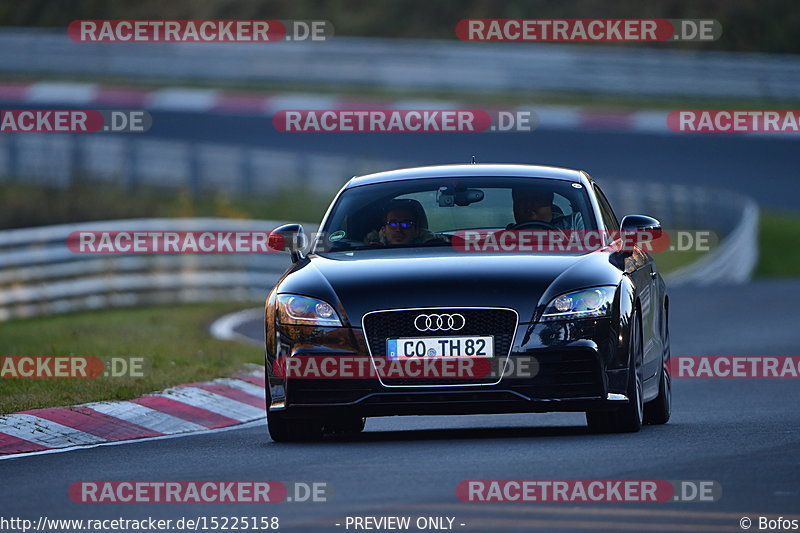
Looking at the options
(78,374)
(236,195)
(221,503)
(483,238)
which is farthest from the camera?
(236,195)

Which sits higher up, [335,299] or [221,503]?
[335,299]

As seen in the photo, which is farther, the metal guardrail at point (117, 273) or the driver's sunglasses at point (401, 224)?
the metal guardrail at point (117, 273)

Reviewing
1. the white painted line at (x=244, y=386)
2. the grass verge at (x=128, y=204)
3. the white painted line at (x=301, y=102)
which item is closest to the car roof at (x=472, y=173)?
the white painted line at (x=244, y=386)

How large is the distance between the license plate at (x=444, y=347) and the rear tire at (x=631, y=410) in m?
0.85

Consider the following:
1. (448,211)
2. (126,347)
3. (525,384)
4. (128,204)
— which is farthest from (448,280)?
(128,204)

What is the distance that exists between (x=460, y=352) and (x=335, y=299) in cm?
Answer: 74

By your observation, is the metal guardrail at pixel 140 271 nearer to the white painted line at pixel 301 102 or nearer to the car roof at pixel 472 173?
the white painted line at pixel 301 102

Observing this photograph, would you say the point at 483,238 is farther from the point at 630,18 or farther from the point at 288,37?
the point at 630,18

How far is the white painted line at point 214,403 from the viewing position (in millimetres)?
13047

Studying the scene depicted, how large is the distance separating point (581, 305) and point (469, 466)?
5.07 feet

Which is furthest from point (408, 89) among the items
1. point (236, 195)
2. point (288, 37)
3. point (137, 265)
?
point (137, 265)

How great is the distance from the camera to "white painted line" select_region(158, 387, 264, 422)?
42.8 ft

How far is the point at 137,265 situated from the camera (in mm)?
26141

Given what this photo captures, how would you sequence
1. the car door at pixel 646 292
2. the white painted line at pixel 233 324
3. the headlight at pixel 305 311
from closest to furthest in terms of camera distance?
the headlight at pixel 305 311
the car door at pixel 646 292
the white painted line at pixel 233 324
